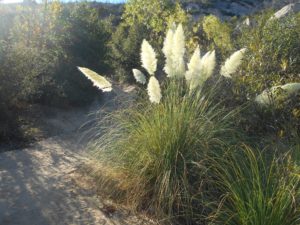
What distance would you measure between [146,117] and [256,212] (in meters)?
1.92

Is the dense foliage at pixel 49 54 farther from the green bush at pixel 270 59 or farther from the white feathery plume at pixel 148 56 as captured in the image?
the green bush at pixel 270 59

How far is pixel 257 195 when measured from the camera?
420cm

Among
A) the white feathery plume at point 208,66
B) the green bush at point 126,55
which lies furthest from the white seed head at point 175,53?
the green bush at point 126,55

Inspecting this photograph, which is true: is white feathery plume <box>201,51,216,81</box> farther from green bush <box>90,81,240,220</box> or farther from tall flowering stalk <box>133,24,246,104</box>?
green bush <box>90,81,240,220</box>

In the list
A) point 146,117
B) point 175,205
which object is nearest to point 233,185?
point 175,205

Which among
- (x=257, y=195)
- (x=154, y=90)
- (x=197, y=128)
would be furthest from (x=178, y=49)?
(x=257, y=195)

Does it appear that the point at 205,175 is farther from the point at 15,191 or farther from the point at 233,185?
the point at 15,191

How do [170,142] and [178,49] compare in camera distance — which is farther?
[178,49]

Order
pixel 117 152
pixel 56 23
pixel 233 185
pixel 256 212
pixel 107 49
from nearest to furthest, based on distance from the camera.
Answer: pixel 256 212 < pixel 233 185 < pixel 117 152 < pixel 56 23 < pixel 107 49

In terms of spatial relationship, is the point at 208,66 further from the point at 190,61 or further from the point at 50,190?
the point at 50,190

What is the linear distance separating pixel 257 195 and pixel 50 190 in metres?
2.52

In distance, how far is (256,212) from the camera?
4.15 metres

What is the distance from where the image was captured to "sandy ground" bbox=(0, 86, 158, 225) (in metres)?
5.04

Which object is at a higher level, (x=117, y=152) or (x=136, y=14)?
(x=136, y=14)
